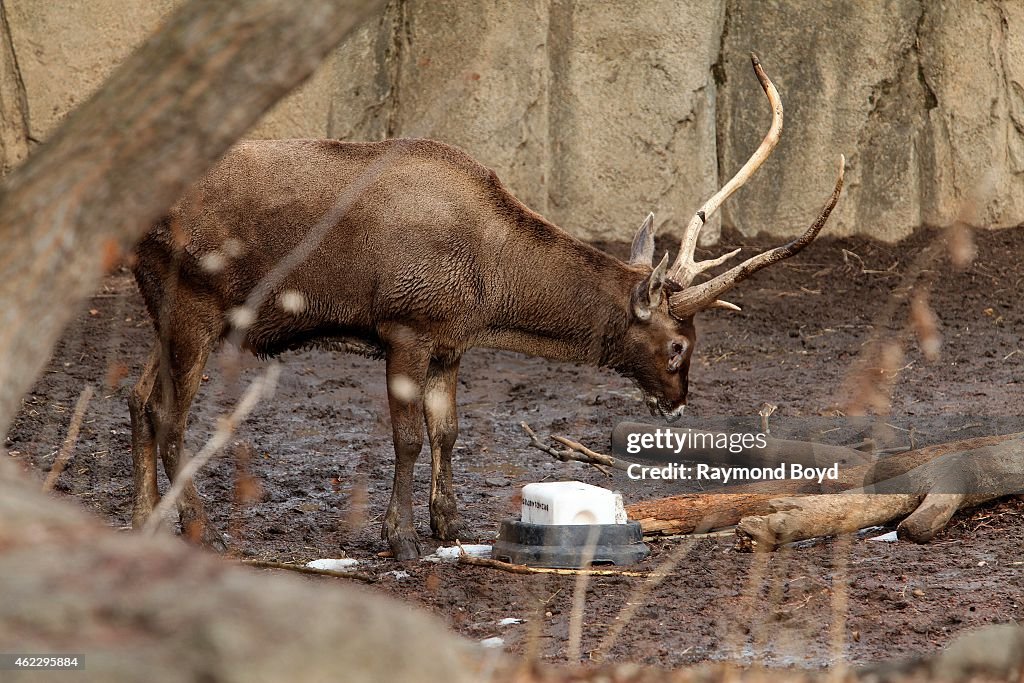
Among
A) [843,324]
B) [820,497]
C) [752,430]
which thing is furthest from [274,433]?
[843,324]

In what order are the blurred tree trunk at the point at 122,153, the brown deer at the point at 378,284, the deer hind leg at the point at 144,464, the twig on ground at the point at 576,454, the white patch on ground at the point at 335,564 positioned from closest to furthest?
the blurred tree trunk at the point at 122,153, the white patch on ground at the point at 335,564, the brown deer at the point at 378,284, the deer hind leg at the point at 144,464, the twig on ground at the point at 576,454

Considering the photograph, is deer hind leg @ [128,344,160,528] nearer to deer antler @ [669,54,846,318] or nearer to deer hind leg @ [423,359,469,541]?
deer hind leg @ [423,359,469,541]

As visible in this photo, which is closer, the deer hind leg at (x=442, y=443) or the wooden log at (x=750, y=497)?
the wooden log at (x=750, y=497)

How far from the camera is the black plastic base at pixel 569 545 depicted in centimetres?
590

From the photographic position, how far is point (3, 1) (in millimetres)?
10695

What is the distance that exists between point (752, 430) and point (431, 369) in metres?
1.73

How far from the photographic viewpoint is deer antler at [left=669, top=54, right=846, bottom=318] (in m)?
6.85

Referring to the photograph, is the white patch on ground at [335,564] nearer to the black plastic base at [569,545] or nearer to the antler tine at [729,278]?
the black plastic base at [569,545]

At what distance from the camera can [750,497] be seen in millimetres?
6316

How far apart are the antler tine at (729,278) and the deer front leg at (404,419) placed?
1.38 meters

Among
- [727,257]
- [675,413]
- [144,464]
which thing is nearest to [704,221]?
[727,257]

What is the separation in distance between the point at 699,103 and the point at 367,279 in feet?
19.5

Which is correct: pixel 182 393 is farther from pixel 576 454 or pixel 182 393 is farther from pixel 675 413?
pixel 675 413

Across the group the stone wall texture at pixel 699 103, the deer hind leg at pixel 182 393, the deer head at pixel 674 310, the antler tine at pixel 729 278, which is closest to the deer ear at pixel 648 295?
the deer head at pixel 674 310
